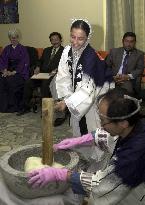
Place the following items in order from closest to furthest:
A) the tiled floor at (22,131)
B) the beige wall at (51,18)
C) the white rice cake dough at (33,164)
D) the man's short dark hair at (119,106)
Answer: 1. the man's short dark hair at (119,106)
2. the white rice cake dough at (33,164)
3. the tiled floor at (22,131)
4. the beige wall at (51,18)

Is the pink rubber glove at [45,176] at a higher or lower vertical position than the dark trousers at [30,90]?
higher

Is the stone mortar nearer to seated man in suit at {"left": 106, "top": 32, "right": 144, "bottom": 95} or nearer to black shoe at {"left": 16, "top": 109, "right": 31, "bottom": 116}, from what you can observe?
seated man in suit at {"left": 106, "top": 32, "right": 144, "bottom": 95}

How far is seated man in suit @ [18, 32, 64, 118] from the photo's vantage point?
16.5ft

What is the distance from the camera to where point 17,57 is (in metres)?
5.46

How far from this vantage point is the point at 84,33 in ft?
8.50

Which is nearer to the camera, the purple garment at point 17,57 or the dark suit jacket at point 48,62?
the dark suit jacket at point 48,62

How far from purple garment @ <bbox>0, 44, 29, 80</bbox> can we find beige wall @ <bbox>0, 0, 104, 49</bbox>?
97cm

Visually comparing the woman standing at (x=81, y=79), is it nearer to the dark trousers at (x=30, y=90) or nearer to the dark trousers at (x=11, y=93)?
the dark trousers at (x=30, y=90)

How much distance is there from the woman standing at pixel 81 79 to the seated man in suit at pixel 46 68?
7.01 feet

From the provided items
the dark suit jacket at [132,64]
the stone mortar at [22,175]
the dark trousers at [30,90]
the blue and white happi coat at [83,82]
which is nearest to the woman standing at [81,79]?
the blue and white happi coat at [83,82]

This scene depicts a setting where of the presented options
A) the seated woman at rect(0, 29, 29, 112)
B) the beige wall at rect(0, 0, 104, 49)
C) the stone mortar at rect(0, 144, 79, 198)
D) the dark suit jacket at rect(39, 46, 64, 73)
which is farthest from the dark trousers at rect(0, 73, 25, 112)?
the stone mortar at rect(0, 144, 79, 198)

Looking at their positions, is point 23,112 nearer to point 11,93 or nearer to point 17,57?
point 11,93

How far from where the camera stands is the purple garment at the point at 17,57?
543 centimetres

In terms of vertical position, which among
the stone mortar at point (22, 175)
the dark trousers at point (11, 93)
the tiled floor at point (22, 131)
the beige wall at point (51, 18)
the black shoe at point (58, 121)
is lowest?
the tiled floor at point (22, 131)
